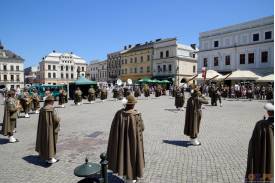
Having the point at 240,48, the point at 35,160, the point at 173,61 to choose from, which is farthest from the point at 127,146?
the point at 173,61

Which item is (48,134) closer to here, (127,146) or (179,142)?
(127,146)

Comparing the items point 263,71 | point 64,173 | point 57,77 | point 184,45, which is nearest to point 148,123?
point 64,173

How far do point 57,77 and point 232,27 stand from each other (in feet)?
208

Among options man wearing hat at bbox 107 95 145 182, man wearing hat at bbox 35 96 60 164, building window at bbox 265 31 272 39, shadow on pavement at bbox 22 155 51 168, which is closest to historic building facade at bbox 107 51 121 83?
building window at bbox 265 31 272 39

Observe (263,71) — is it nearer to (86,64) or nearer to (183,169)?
(183,169)

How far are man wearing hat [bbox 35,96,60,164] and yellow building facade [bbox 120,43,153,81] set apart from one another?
175ft

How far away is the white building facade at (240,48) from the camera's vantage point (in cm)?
3519

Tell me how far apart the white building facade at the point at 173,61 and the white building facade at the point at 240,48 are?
30.1 feet

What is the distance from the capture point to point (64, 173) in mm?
5645

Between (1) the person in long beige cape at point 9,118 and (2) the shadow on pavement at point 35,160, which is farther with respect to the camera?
(1) the person in long beige cape at point 9,118

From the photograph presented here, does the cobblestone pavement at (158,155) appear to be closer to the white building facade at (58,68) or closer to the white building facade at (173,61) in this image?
the white building facade at (173,61)

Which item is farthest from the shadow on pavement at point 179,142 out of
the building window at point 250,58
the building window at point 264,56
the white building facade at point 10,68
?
the white building facade at point 10,68

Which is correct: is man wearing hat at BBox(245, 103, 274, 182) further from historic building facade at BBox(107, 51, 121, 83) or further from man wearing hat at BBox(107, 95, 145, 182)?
historic building facade at BBox(107, 51, 121, 83)

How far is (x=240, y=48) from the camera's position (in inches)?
1519
